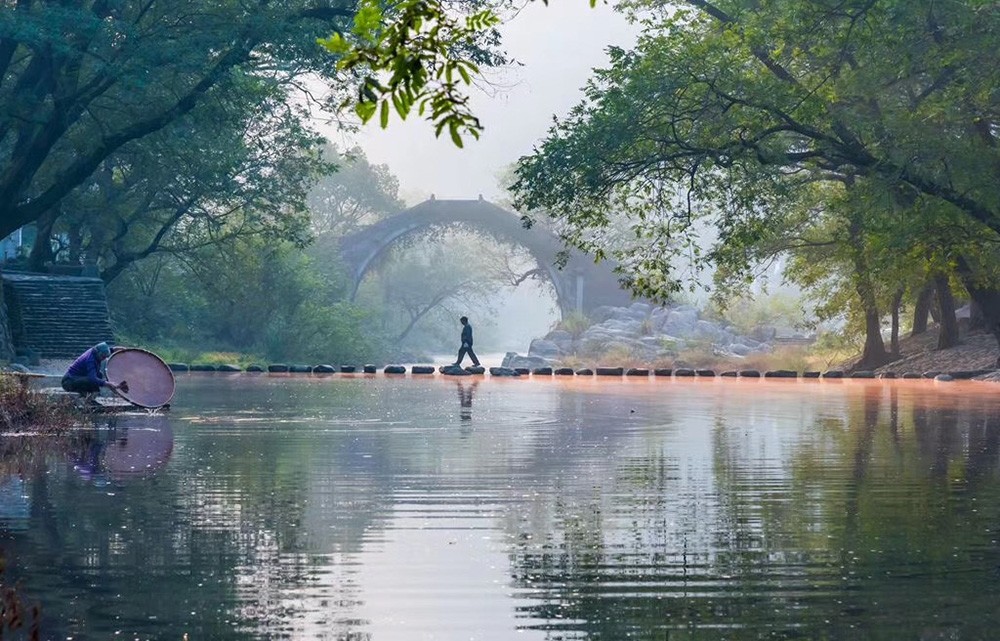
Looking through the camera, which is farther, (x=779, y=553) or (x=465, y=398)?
(x=465, y=398)

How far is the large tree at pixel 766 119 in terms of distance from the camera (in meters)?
26.8

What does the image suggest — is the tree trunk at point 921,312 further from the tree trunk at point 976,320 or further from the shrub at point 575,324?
the shrub at point 575,324

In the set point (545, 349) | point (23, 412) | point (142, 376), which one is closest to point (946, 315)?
point (142, 376)

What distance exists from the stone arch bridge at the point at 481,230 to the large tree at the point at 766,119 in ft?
189

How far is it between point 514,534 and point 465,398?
1998cm

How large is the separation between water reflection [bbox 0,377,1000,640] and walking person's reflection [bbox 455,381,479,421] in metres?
3.30

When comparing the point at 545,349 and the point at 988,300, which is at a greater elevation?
the point at 988,300

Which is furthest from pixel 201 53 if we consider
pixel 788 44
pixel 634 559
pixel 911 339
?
pixel 911 339

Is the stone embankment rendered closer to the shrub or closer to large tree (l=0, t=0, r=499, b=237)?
large tree (l=0, t=0, r=499, b=237)

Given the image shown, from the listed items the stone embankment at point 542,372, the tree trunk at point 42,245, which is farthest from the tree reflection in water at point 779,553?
the tree trunk at point 42,245

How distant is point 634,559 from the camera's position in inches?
357

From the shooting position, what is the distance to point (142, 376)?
2319 centimetres

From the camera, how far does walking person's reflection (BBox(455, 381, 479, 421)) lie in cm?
2384

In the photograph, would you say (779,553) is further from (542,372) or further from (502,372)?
(542,372)
